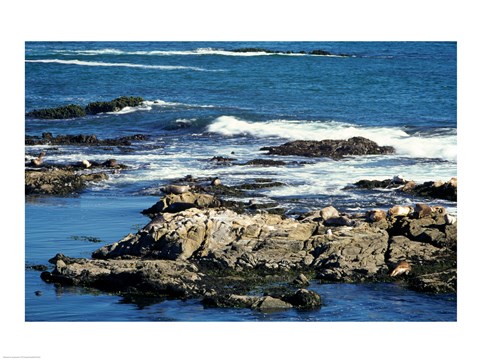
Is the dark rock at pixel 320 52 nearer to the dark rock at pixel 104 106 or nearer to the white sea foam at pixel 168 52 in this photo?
the white sea foam at pixel 168 52

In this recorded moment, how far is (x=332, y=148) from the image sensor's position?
2506 centimetres

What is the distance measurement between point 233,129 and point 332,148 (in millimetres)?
5050

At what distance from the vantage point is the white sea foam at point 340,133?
2559 cm

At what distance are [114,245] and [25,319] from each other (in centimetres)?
312

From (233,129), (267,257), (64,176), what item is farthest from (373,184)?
(233,129)

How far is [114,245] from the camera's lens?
1533 centimetres

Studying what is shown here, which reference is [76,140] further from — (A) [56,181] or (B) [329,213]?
(B) [329,213]

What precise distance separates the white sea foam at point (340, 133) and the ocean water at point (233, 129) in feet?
0.20

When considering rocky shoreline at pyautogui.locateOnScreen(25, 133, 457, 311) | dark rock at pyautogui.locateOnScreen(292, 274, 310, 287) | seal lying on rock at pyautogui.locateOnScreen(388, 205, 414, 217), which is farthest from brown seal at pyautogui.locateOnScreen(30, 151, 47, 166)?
dark rock at pyautogui.locateOnScreen(292, 274, 310, 287)

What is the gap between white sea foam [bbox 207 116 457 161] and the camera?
25594 mm

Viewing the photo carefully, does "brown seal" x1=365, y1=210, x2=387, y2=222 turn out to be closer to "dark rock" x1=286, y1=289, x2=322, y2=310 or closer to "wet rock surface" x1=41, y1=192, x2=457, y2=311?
"wet rock surface" x1=41, y1=192, x2=457, y2=311

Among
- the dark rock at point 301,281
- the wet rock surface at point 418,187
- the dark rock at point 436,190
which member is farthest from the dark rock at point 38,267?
the dark rock at point 436,190

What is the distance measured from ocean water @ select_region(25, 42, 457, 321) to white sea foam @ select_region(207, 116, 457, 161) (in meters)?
0.06

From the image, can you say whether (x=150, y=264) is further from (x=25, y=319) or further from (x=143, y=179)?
(x=143, y=179)
